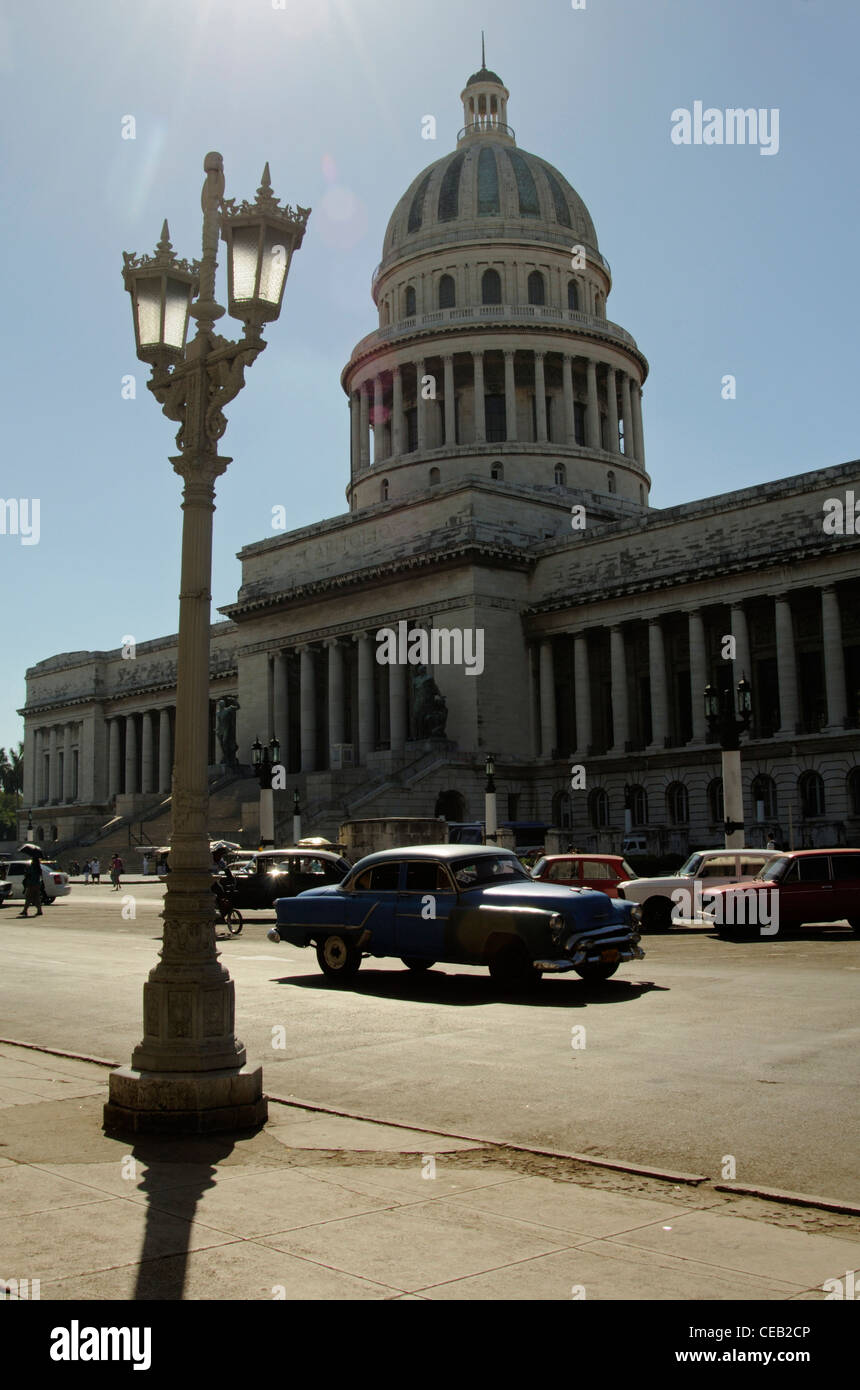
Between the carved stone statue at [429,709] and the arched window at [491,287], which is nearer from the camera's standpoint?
the carved stone statue at [429,709]

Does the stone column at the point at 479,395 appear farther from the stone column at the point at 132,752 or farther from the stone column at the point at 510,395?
the stone column at the point at 132,752

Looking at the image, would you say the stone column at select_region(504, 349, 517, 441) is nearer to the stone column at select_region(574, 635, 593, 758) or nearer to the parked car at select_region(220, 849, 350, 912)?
the stone column at select_region(574, 635, 593, 758)

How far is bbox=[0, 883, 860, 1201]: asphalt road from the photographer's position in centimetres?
912

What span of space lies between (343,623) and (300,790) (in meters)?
12.5

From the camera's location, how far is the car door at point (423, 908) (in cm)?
1714

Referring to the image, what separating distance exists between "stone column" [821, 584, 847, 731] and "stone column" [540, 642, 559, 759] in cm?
1537

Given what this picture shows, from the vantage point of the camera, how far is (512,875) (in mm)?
17875

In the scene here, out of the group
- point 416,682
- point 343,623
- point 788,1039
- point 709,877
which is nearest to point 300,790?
point 416,682

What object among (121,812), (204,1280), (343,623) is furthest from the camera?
(121,812)

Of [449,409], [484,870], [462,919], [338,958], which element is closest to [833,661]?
[449,409]

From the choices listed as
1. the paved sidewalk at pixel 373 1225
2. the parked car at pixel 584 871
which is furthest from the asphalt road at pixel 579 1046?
the parked car at pixel 584 871

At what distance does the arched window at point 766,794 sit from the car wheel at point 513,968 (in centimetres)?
3989

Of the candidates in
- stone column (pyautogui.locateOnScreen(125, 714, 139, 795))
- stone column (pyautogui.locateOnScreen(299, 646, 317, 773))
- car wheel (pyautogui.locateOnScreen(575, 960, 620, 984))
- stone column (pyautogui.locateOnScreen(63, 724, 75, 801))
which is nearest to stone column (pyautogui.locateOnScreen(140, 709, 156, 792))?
stone column (pyautogui.locateOnScreen(125, 714, 139, 795))
